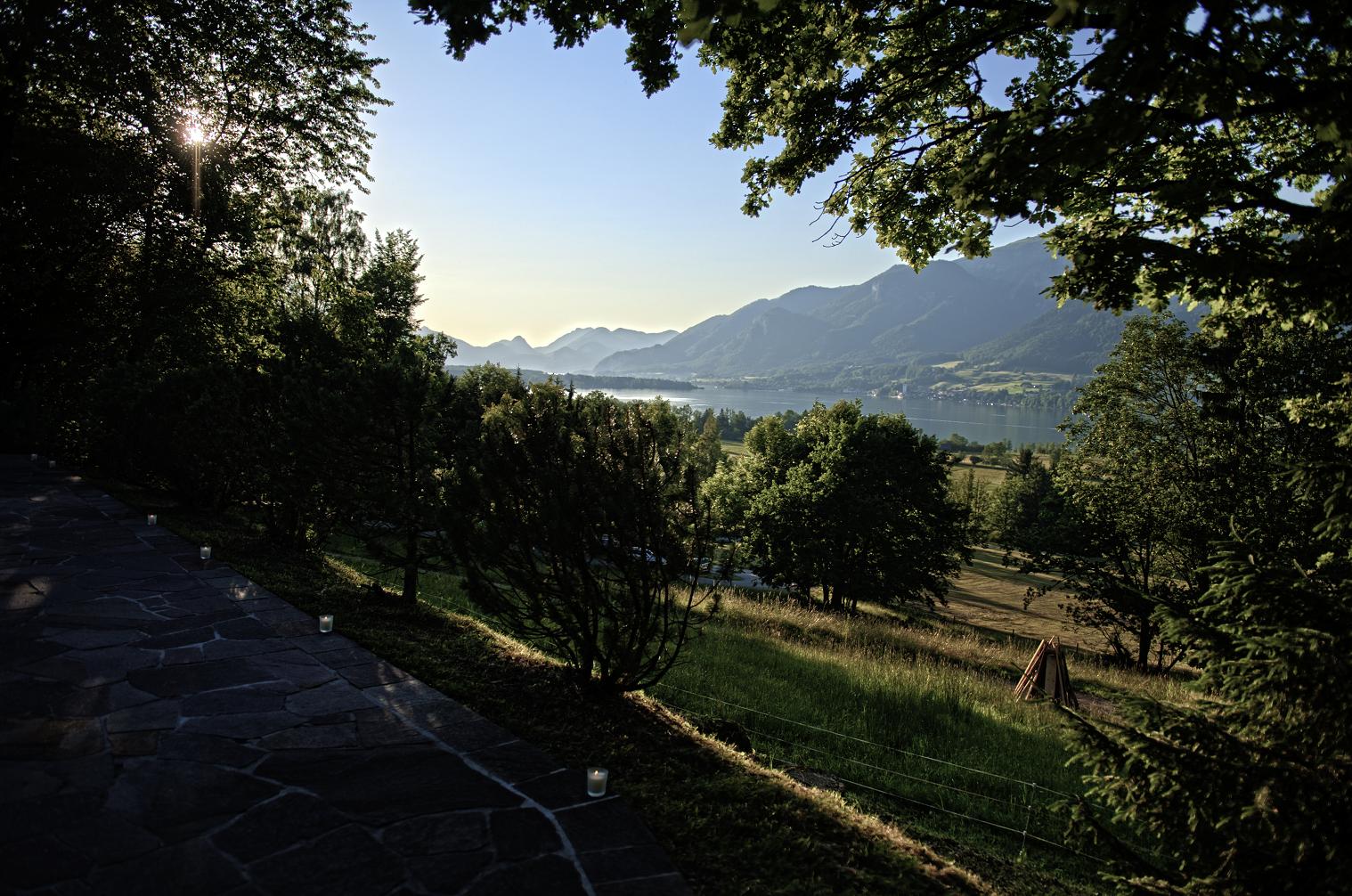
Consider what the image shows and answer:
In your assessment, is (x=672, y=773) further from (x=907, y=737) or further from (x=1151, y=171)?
A: (x=1151, y=171)

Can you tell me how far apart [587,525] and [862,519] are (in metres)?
22.4

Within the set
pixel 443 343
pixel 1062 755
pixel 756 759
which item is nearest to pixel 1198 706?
pixel 756 759

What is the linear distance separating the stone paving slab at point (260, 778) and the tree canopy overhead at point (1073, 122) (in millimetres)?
Result: 3993

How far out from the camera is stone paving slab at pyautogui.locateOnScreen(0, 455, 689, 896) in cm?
290

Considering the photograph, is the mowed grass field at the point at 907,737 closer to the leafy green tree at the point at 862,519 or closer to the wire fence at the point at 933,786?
the wire fence at the point at 933,786

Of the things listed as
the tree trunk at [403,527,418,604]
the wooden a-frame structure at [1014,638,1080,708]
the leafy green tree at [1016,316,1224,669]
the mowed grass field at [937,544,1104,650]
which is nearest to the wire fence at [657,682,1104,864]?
the tree trunk at [403,527,418,604]

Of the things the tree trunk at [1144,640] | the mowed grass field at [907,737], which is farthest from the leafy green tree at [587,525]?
the tree trunk at [1144,640]

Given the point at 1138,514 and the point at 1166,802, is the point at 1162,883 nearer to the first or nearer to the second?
the point at 1166,802

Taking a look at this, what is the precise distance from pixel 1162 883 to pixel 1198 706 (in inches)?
41.2

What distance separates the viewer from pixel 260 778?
11.9ft

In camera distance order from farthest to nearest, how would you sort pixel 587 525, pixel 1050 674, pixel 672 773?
1. pixel 1050 674
2. pixel 587 525
3. pixel 672 773

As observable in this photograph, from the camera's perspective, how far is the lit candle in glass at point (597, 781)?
12.0 feet

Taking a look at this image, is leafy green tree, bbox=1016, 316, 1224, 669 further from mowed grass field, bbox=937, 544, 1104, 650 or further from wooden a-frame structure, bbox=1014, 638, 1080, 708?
wooden a-frame structure, bbox=1014, 638, 1080, 708

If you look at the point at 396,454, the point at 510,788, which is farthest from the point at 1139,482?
the point at 510,788
